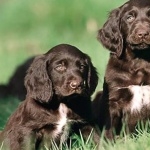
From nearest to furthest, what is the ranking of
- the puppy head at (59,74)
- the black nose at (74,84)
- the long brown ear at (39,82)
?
the black nose at (74,84)
the puppy head at (59,74)
the long brown ear at (39,82)

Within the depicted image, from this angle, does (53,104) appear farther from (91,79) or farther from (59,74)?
(91,79)

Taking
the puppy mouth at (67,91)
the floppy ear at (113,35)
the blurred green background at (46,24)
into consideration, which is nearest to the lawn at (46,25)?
the blurred green background at (46,24)

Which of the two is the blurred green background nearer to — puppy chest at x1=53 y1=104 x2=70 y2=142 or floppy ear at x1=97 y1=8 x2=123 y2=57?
floppy ear at x1=97 y1=8 x2=123 y2=57

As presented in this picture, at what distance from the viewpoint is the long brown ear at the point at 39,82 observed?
26.2ft

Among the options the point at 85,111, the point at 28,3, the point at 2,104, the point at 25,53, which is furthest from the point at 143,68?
the point at 28,3

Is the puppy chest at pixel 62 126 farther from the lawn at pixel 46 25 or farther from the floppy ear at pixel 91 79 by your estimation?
the lawn at pixel 46 25

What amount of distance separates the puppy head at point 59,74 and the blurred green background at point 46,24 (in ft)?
22.1

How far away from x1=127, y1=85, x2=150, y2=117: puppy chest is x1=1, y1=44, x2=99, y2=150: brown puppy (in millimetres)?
470

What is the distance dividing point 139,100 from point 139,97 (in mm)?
37

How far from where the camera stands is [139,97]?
27.4 ft

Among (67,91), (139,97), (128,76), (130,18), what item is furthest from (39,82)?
(130,18)

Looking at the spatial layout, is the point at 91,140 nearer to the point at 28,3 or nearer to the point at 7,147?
the point at 7,147

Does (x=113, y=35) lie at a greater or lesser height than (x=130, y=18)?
lesser

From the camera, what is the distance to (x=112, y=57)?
8.60 metres
